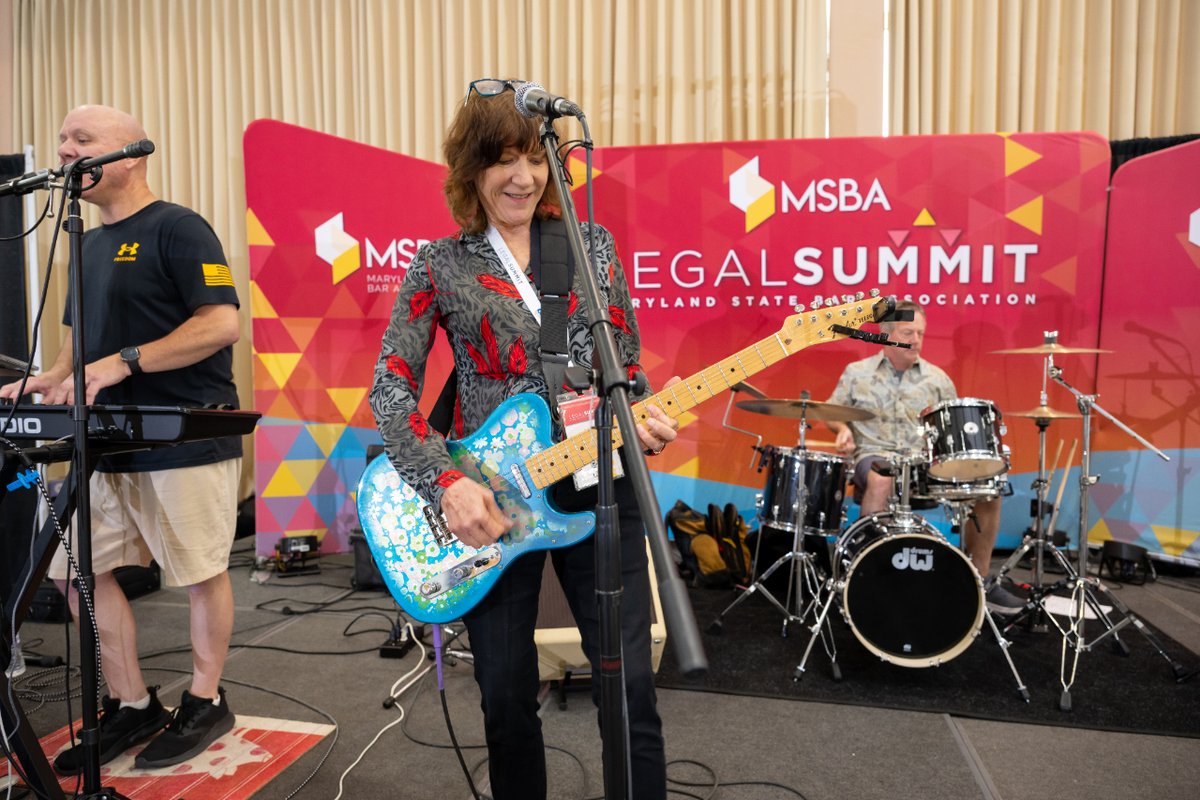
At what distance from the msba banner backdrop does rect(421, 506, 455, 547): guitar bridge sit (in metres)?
3.42

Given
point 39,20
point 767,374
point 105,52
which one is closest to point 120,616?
point 767,374

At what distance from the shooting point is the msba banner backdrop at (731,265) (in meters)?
4.79

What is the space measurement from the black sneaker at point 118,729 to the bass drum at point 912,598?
2453 mm

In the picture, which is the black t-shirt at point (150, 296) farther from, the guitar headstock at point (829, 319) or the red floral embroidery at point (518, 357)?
the guitar headstock at point (829, 319)

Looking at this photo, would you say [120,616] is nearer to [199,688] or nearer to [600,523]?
[199,688]

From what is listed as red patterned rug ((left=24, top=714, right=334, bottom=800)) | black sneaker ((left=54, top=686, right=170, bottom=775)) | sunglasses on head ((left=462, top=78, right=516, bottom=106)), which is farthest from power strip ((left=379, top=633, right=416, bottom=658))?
sunglasses on head ((left=462, top=78, right=516, bottom=106))

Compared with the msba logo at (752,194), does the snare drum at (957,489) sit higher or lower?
lower

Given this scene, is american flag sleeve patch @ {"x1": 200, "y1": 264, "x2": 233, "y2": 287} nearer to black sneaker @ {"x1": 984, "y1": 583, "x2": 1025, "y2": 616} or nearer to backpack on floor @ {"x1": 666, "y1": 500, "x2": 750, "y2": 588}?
backpack on floor @ {"x1": 666, "y1": 500, "x2": 750, "y2": 588}

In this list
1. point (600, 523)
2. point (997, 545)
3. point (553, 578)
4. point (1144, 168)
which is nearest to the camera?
point (600, 523)

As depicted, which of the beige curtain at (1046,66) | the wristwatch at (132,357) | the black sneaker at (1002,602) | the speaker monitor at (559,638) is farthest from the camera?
the beige curtain at (1046,66)

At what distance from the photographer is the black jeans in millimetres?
1505

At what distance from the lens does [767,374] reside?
17.0 ft

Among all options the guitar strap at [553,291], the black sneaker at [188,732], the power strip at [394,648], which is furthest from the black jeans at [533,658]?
the power strip at [394,648]

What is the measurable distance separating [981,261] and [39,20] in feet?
25.3
